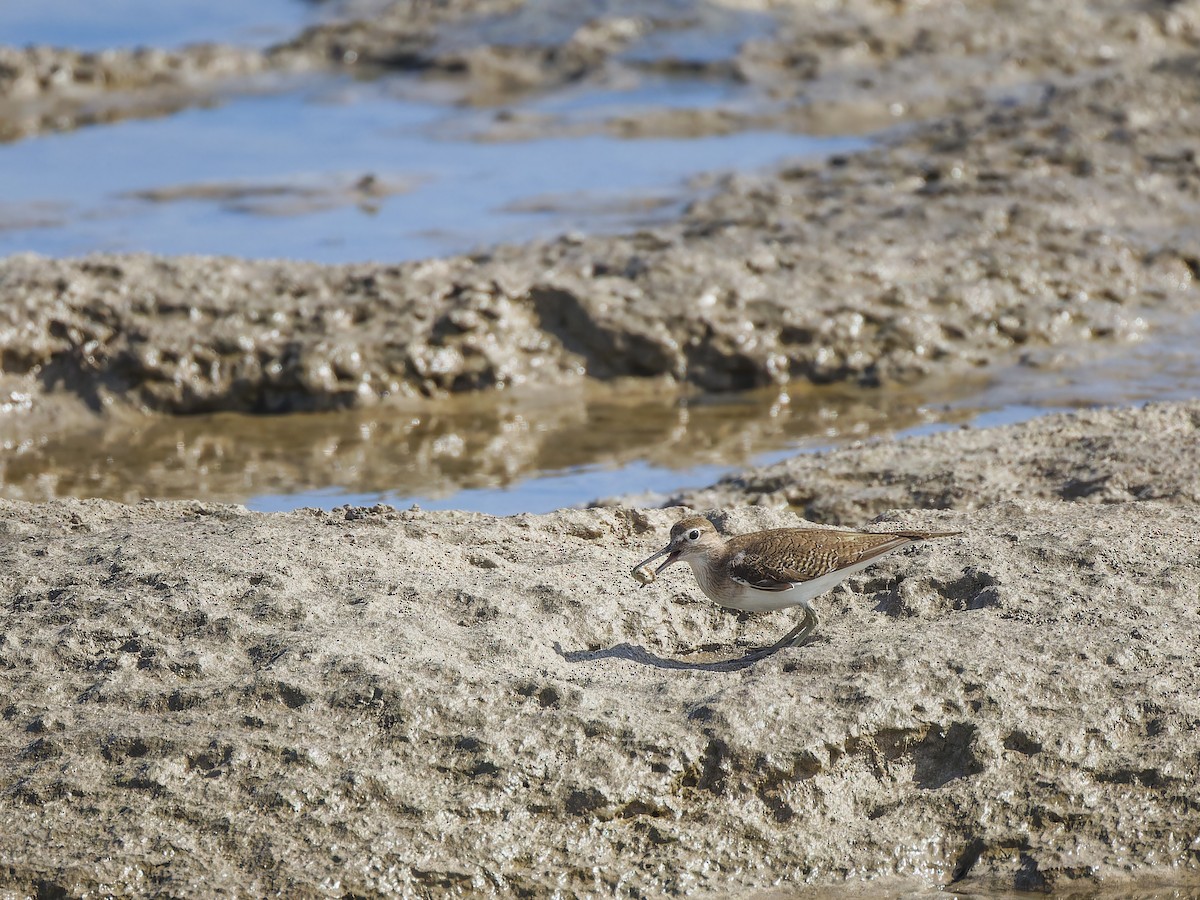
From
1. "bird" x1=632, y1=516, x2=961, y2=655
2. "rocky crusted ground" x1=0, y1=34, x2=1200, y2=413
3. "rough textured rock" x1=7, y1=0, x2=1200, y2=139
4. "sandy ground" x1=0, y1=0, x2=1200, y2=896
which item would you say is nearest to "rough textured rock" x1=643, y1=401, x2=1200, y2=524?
"sandy ground" x1=0, y1=0, x2=1200, y2=896

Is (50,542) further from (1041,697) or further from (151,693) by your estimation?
(1041,697)

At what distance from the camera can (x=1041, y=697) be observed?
4.53 m

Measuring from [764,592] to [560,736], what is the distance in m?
0.88

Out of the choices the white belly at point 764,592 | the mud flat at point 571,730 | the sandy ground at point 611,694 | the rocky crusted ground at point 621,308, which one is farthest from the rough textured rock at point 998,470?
the rocky crusted ground at point 621,308

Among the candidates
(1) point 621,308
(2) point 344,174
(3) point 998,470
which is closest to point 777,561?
(3) point 998,470

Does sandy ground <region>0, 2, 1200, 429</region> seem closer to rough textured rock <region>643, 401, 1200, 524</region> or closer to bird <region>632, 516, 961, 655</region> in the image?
rough textured rock <region>643, 401, 1200, 524</region>

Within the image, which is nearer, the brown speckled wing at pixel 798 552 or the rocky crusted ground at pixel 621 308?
the brown speckled wing at pixel 798 552

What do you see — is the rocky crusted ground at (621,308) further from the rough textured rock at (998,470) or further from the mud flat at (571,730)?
the mud flat at (571,730)

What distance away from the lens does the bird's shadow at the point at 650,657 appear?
485cm

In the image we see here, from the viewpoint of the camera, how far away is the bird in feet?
15.6

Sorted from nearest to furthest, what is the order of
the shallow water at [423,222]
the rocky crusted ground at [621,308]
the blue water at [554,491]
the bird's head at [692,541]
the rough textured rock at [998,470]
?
the bird's head at [692,541], the rough textured rock at [998,470], the blue water at [554,491], the shallow water at [423,222], the rocky crusted ground at [621,308]

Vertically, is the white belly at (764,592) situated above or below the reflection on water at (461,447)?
above

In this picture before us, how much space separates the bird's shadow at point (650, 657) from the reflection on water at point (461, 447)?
9.65ft

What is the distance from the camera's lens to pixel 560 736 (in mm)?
4320
